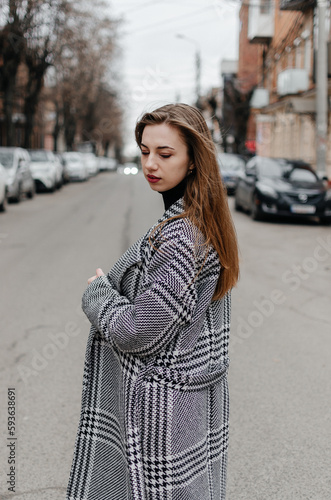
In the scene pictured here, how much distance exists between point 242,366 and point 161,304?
3.14 metres

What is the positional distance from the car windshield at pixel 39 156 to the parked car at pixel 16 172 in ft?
15.7

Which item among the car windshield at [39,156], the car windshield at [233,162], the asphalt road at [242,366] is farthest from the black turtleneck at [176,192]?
the car windshield at [39,156]

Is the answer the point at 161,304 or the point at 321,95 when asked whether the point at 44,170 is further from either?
the point at 161,304

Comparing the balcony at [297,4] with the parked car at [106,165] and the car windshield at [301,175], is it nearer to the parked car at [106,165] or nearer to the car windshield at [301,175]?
the car windshield at [301,175]

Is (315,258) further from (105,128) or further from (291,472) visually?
(105,128)

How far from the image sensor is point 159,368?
1699mm

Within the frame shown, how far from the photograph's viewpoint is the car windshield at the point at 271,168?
15.2 meters

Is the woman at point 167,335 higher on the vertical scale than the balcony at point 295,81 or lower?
lower

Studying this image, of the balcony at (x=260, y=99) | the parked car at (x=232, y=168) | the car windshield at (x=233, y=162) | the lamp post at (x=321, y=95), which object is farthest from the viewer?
the balcony at (x=260, y=99)

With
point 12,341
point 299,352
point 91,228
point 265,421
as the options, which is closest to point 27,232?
point 91,228

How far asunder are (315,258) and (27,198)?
14.3m

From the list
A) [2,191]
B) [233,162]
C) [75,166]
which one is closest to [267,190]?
[2,191]

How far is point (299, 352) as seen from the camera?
5.01 m

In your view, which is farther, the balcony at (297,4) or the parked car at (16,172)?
the balcony at (297,4)
